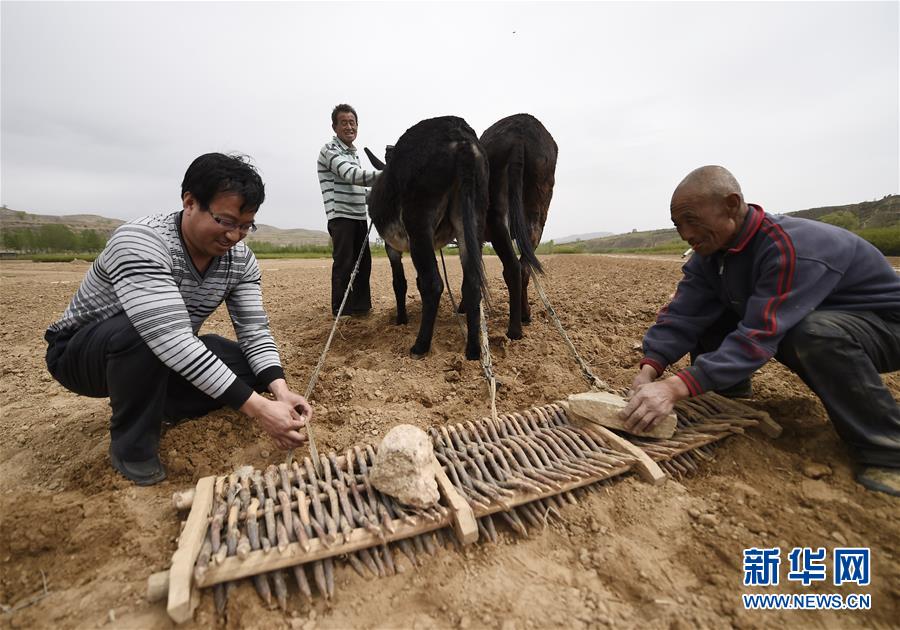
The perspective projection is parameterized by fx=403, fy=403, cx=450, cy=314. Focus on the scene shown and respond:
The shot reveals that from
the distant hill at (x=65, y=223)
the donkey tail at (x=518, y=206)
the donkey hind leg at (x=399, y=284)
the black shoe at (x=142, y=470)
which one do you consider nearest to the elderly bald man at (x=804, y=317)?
the donkey tail at (x=518, y=206)

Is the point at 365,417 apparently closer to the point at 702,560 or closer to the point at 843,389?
the point at 702,560

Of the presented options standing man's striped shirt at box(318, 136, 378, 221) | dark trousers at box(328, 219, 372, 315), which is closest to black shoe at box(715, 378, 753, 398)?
dark trousers at box(328, 219, 372, 315)

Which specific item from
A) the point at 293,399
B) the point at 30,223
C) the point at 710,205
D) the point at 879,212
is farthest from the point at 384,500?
the point at 30,223

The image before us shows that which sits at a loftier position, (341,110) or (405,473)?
(341,110)

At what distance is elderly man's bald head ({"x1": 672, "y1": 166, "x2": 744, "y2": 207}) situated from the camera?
1753 millimetres

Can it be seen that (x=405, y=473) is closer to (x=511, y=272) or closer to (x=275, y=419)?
(x=275, y=419)

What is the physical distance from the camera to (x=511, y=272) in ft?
12.0

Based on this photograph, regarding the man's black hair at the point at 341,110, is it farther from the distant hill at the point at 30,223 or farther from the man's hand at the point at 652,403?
the distant hill at the point at 30,223

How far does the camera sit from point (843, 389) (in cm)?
168

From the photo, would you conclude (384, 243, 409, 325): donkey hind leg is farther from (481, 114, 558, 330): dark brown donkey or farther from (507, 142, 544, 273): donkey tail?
(507, 142, 544, 273): donkey tail

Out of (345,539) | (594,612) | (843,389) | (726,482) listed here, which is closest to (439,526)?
(345,539)

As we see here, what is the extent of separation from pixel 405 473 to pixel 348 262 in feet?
10.9

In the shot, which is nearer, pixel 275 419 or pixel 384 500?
pixel 384 500

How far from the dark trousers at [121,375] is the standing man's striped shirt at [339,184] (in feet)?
8.75
